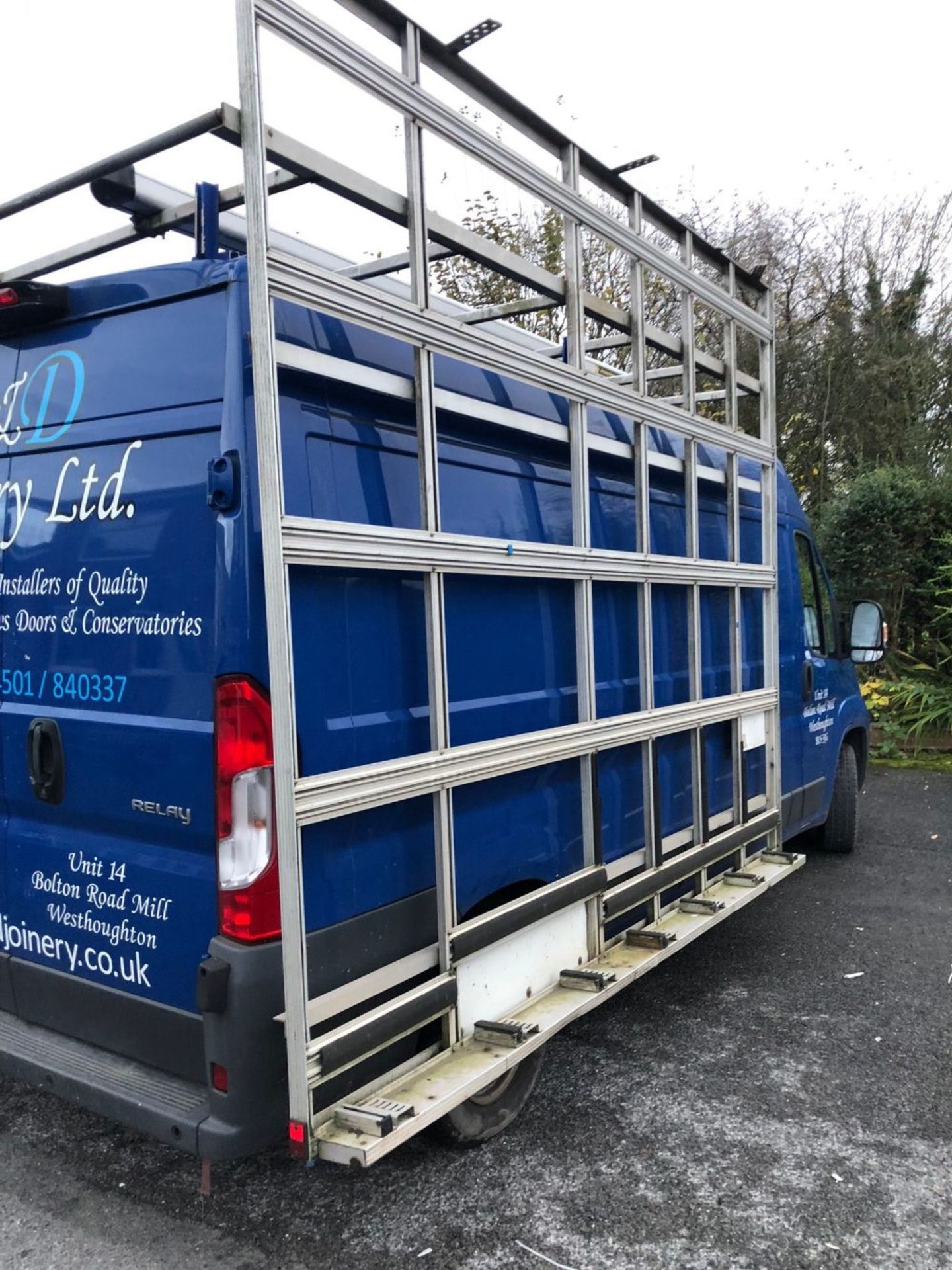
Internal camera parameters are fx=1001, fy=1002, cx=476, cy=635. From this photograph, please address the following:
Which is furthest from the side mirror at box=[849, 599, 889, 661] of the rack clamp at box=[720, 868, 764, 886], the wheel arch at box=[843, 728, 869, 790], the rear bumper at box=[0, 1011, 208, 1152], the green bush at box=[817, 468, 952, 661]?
the green bush at box=[817, 468, 952, 661]

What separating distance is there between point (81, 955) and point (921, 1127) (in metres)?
2.64

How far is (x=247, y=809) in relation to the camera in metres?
2.39

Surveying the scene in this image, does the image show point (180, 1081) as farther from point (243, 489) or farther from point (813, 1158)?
point (813, 1158)

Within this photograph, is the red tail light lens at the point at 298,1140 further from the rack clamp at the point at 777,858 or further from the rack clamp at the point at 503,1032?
the rack clamp at the point at 777,858

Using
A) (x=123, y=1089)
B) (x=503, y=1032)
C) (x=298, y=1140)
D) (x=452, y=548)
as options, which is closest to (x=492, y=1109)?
(x=503, y=1032)

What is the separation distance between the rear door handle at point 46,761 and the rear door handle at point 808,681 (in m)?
3.86

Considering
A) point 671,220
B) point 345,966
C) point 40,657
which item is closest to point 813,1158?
point 345,966

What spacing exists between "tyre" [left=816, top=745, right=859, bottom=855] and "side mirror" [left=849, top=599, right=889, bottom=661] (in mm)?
703

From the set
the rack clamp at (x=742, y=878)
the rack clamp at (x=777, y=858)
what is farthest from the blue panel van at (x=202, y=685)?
the rack clamp at (x=777, y=858)

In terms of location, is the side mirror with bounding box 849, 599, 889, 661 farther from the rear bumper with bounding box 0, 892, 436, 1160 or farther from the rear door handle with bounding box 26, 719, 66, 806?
the rear door handle with bounding box 26, 719, 66, 806

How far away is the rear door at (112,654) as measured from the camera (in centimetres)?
251

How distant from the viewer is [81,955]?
2.79 metres

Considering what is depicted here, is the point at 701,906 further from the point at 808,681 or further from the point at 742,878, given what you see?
the point at 808,681

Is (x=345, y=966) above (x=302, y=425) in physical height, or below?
below
